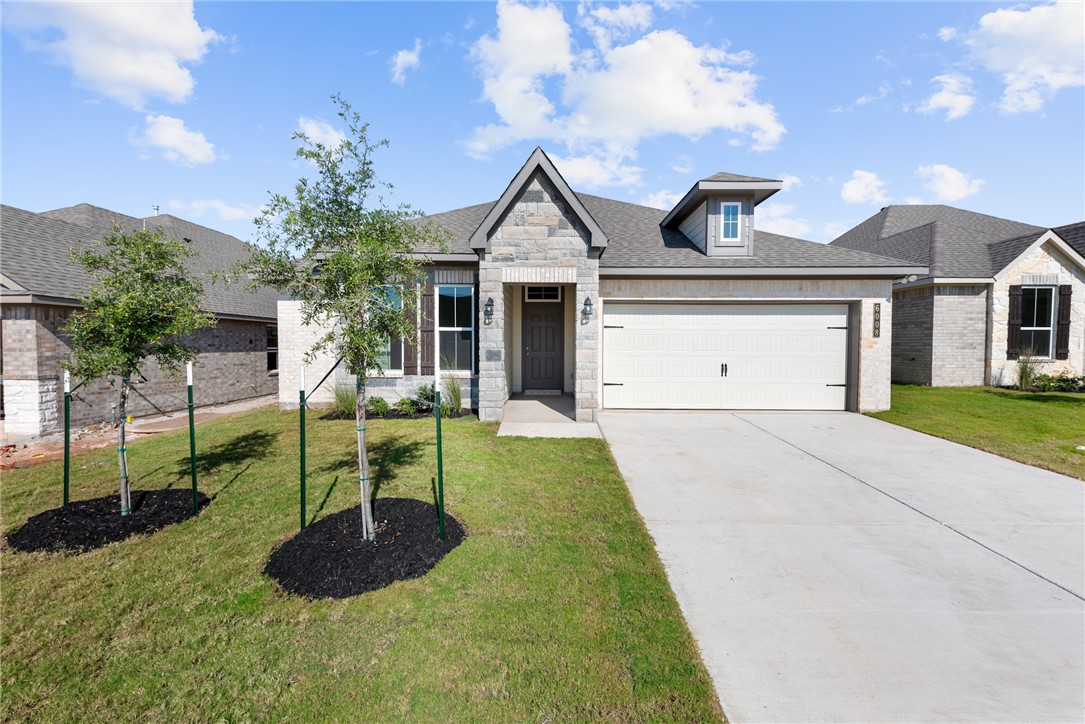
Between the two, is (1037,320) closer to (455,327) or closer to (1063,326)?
(1063,326)

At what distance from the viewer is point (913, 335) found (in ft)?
50.4

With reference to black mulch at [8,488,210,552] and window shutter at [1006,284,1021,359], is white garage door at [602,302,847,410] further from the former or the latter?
black mulch at [8,488,210,552]

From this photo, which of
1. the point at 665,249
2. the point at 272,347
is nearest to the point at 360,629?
the point at 665,249

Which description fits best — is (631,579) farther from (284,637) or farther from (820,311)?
(820,311)

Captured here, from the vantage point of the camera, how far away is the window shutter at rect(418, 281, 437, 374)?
10836 mm

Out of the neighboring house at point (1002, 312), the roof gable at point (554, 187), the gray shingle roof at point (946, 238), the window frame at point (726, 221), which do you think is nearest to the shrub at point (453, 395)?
the roof gable at point (554, 187)

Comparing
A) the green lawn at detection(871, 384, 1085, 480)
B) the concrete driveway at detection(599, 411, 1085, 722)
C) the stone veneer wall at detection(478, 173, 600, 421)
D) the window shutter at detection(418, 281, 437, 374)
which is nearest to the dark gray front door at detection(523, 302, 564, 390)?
the window shutter at detection(418, 281, 437, 374)

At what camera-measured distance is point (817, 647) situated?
115 inches

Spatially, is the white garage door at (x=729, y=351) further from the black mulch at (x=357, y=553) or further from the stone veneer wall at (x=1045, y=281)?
the stone veneer wall at (x=1045, y=281)

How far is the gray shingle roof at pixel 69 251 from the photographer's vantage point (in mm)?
9203

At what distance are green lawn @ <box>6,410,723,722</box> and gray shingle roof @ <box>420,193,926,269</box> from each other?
23.5 ft

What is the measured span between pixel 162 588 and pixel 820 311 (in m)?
12.7

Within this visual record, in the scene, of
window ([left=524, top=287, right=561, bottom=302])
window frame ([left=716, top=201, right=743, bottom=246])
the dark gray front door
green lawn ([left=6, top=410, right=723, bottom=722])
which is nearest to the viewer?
green lawn ([left=6, top=410, right=723, bottom=722])

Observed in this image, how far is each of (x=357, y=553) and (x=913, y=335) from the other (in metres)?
18.6
